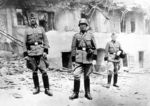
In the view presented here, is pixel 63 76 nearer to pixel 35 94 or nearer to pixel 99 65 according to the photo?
Result: pixel 35 94

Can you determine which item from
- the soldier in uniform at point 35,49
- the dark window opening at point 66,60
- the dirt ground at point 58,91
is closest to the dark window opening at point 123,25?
the dark window opening at point 66,60

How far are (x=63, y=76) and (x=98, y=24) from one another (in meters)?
4.65

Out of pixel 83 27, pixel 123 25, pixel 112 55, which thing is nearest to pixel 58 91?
pixel 83 27

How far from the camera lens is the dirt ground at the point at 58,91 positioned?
16.9 feet

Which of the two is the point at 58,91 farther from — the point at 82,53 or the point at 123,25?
the point at 123,25

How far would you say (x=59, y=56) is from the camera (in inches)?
344

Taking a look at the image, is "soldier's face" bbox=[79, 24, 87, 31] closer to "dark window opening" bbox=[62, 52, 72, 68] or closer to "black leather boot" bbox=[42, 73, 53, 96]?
"black leather boot" bbox=[42, 73, 53, 96]

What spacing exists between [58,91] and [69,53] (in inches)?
130

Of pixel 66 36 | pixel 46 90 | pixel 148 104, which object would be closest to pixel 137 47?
pixel 66 36

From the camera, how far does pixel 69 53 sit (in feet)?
29.8

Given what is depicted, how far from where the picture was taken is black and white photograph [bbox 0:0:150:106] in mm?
5367

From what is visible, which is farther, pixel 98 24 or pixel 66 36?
pixel 98 24

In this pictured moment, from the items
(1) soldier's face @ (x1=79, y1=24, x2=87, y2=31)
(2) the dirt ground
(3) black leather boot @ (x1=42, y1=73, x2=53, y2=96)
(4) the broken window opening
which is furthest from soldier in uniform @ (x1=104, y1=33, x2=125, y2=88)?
(4) the broken window opening

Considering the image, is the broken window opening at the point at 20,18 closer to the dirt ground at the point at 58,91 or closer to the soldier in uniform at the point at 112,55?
the dirt ground at the point at 58,91
